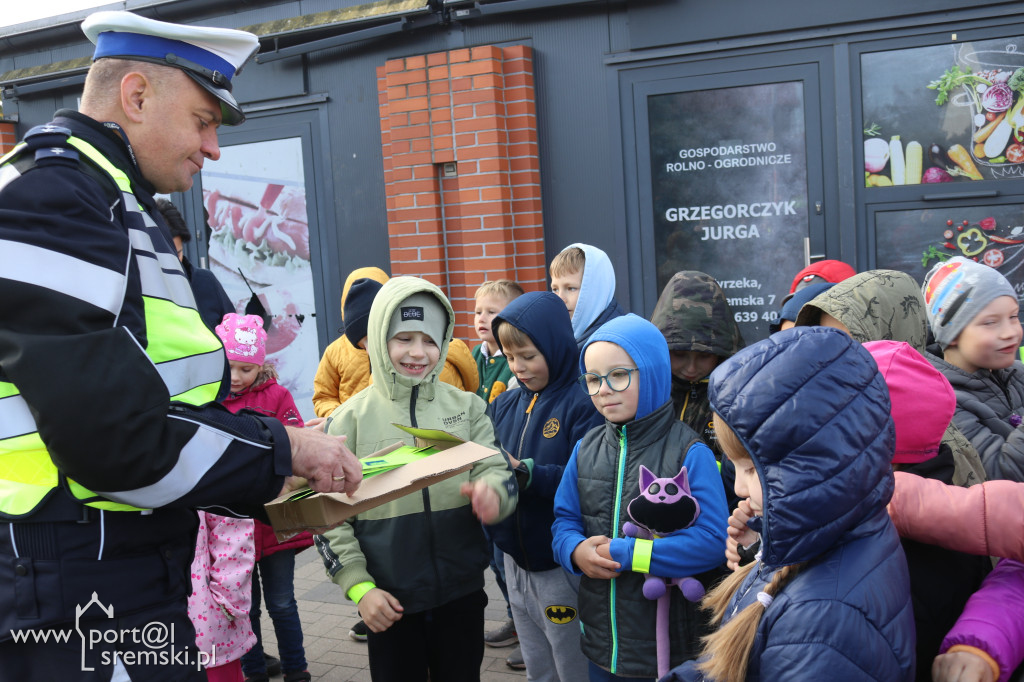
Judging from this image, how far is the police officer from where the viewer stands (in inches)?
66.7

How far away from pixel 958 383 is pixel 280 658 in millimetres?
3379

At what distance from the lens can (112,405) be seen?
1.68 m

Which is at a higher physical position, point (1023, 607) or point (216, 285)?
point (216, 285)

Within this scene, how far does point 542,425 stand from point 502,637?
1.64 m

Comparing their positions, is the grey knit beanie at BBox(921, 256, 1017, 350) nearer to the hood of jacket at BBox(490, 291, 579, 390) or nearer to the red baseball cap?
the hood of jacket at BBox(490, 291, 579, 390)

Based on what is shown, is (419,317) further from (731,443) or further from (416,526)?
(731,443)

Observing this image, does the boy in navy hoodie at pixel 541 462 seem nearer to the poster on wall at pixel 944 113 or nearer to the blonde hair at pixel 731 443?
the blonde hair at pixel 731 443

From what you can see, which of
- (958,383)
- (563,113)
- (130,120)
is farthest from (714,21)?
(130,120)

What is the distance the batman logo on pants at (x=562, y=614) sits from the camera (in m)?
3.24

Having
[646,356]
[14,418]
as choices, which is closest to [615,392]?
[646,356]

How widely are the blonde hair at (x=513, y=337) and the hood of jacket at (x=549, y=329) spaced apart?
0.01 m

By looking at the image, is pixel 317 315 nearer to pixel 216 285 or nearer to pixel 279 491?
Answer: pixel 216 285

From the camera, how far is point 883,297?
10.1 ft

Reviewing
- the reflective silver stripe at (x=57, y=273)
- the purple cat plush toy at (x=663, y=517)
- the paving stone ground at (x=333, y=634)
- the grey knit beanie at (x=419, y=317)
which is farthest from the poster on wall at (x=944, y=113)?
the reflective silver stripe at (x=57, y=273)
